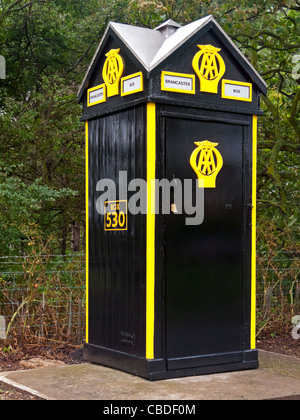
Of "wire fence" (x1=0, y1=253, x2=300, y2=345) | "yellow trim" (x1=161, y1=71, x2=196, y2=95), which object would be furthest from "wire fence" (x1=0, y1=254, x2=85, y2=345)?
"yellow trim" (x1=161, y1=71, x2=196, y2=95)

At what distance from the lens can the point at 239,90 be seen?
19.4ft

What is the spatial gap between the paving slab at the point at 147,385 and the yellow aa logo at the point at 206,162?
69.8 inches

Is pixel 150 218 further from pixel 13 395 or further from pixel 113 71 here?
pixel 13 395

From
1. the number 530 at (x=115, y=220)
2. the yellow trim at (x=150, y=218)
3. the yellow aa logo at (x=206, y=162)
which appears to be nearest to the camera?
the yellow trim at (x=150, y=218)

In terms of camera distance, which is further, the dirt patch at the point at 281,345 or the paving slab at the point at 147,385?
the dirt patch at the point at 281,345

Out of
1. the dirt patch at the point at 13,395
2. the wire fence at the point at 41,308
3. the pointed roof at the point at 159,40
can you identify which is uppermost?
the pointed roof at the point at 159,40

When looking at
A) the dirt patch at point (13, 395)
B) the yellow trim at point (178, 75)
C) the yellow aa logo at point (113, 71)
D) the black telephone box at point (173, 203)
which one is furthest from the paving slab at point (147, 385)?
the yellow aa logo at point (113, 71)

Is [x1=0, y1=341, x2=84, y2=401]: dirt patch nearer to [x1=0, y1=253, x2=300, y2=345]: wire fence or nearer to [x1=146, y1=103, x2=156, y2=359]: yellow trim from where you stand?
[x1=0, y1=253, x2=300, y2=345]: wire fence

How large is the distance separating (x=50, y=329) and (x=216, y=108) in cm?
326

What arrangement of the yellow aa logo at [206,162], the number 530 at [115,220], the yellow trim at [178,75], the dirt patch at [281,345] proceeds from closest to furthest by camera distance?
the yellow trim at [178,75] < the yellow aa logo at [206,162] < the number 530 at [115,220] < the dirt patch at [281,345]

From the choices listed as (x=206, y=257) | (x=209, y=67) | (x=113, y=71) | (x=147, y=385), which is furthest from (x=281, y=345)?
(x=113, y=71)

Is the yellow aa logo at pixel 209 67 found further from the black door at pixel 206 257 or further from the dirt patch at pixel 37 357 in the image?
the dirt patch at pixel 37 357

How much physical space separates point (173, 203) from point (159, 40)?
164 cm

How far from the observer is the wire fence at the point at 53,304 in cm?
688
